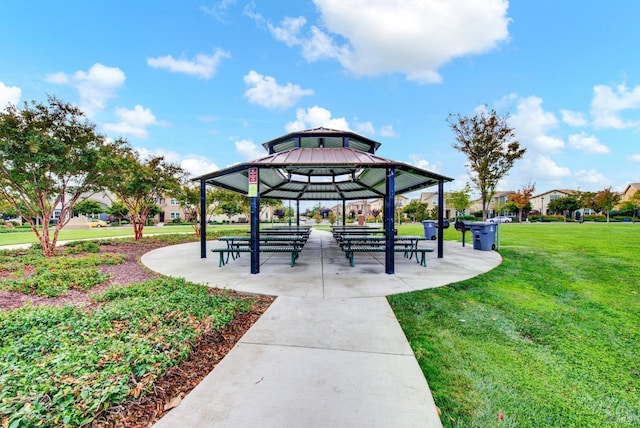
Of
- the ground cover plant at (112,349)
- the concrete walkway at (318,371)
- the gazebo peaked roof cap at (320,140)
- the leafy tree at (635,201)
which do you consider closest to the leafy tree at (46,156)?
the ground cover plant at (112,349)

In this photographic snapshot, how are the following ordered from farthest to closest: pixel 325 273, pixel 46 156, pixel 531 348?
pixel 46 156, pixel 325 273, pixel 531 348

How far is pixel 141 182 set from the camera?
12719 millimetres

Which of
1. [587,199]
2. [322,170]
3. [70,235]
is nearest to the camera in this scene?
[322,170]

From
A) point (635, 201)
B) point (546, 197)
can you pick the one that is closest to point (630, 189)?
point (546, 197)

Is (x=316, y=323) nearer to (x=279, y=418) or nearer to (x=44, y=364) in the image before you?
(x=279, y=418)

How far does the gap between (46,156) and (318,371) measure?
10.6 meters

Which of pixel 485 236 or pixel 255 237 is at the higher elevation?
pixel 255 237

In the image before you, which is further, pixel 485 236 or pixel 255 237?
pixel 485 236

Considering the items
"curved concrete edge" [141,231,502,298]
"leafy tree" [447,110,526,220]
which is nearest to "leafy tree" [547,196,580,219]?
"leafy tree" [447,110,526,220]

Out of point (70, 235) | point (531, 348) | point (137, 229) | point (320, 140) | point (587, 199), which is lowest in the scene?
point (531, 348)

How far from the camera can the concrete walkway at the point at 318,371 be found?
6.36 feet

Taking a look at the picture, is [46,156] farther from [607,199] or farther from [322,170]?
[607,199]

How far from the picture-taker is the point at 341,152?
746cm

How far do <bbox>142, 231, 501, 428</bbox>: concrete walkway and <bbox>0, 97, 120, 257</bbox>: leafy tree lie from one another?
25.8 ft
